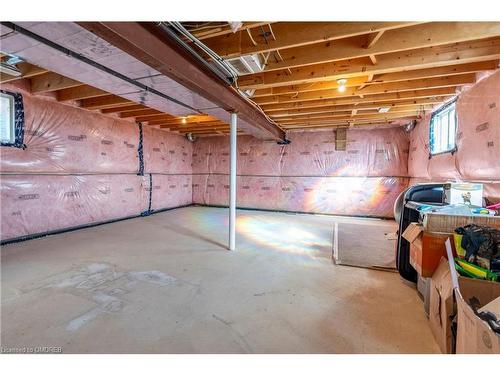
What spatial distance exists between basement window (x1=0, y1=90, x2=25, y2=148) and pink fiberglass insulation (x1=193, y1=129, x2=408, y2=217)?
449 centimetres

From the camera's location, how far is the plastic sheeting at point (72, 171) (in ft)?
11.7

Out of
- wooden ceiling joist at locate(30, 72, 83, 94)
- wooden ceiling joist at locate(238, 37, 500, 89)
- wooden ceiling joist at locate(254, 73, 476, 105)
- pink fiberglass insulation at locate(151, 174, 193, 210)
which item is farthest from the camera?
pink fiberglass insulation at locate(151, 174, 193, 210)

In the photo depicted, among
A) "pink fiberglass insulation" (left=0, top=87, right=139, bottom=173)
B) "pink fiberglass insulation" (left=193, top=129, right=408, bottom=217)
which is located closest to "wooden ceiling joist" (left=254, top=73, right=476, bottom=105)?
"pink fiberglass insulation" (left=193, top=129, right=408, bottom=217)

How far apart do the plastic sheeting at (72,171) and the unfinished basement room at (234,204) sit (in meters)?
0.03

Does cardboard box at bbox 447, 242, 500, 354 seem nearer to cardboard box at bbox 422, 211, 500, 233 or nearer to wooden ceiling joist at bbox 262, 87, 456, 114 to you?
cardboard box at bbox 422, 211, 500, 233

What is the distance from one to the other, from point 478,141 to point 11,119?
Answer: 6.40m

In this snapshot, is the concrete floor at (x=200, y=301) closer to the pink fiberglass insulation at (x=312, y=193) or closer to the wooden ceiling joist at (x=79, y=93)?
the wooden ceiling joist at (x=79, y=93)

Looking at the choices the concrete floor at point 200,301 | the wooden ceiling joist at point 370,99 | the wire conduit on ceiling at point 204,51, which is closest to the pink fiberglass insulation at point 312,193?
the wooden ceiling joist at point 370,99

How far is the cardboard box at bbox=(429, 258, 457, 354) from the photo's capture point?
1340 mm

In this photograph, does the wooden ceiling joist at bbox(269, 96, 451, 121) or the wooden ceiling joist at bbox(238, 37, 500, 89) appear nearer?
the wooden ceiling joist at bbox(238, 37, 500, 89)
